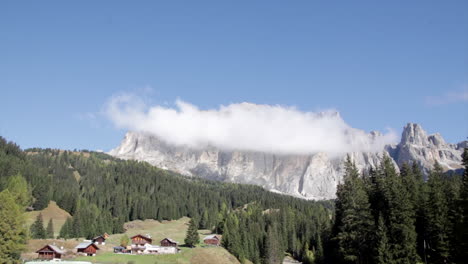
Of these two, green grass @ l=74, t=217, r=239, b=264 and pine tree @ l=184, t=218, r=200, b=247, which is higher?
pine tree @ l=184, t=218, r=200, b=247

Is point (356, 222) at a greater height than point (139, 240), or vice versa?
point (356, 222)

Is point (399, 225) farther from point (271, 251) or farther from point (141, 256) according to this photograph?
point (141, 256)

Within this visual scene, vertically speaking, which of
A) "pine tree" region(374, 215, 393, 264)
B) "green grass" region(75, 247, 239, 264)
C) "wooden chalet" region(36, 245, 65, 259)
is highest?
"pine tree" region(374, 215, 393, 264)

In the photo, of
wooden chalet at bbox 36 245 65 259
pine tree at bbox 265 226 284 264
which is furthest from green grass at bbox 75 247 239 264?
pine tree at bbox 265 226 284 264

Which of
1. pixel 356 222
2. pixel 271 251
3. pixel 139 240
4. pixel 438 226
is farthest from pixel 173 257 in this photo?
pixel 438 226

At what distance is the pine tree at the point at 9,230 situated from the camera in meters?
64.2

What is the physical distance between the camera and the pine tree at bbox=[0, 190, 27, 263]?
64188 mm

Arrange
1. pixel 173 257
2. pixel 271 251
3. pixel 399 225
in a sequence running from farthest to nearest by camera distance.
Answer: pixel 271 251, pixel 173 257, pixel 399 225

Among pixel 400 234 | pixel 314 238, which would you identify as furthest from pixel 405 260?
pixel 314 238

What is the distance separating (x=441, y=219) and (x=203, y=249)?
203 feet

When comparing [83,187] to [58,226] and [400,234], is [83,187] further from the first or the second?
[400,234]

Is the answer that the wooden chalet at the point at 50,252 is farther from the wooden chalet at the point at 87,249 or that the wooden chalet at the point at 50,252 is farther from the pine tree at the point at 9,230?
the pine tree at the point at 9,230

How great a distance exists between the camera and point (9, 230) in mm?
65500

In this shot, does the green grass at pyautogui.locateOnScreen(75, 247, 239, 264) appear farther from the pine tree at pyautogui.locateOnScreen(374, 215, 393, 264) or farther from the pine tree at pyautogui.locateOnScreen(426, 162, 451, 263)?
the pine tree at pyautogui.locateOnScreen(426, 162, 451, 263)
